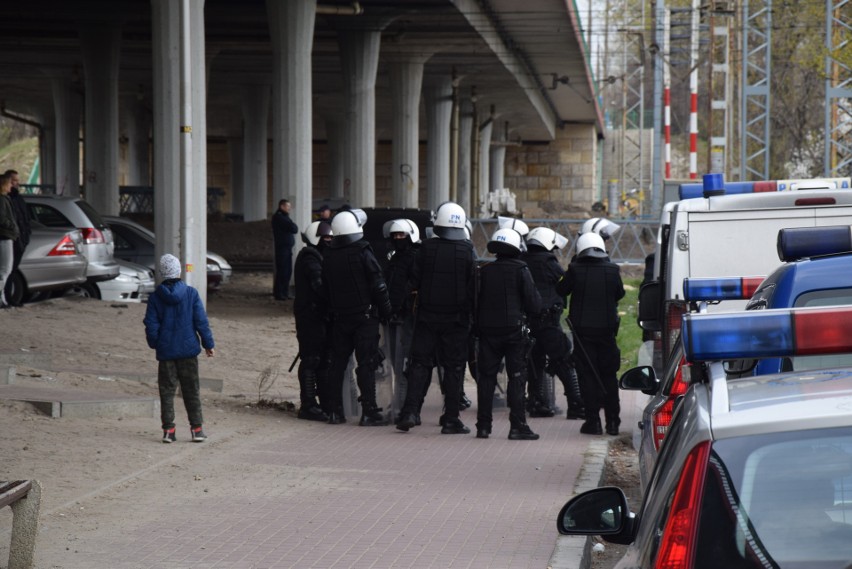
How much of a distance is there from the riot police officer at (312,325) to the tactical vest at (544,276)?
2.08 metres

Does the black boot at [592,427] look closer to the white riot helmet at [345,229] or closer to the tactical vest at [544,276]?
the tactical vest at [544,276]

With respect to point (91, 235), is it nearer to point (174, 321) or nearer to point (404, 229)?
point (404, 229)

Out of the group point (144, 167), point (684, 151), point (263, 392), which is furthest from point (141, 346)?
point (684, 151)

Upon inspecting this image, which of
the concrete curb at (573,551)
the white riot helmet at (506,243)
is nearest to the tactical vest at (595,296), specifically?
the white riot helmet at (506,243)

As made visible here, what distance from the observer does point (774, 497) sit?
280 centimetres

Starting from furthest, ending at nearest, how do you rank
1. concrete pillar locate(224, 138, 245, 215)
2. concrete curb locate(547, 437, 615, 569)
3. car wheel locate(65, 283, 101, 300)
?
concrete pillar locate(224, 138, 245, 215)
car wheel locate(65, 283, 101, 300)
concrete curb locate(547, 437, 615, 569)

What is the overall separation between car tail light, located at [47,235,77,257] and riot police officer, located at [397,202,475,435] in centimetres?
829

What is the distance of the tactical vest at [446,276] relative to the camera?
12.2 m

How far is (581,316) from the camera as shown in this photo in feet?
40.9

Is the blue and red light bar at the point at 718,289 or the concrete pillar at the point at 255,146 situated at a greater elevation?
the concrete pillar at the point at 255,146

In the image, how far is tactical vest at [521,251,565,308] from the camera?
13414 mm

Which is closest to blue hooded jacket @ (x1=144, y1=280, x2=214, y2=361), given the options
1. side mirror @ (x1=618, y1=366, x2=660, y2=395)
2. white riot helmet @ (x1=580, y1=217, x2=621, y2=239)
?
side mirror @ (x1=618, y1=366, x2=660, y2=395)

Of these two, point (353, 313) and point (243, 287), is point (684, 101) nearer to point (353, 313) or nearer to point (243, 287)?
point (243, 287)

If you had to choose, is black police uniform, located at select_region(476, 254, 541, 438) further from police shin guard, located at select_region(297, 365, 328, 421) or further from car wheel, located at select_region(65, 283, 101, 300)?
car wheel, located at select_region(65, 283, 101, 300)
